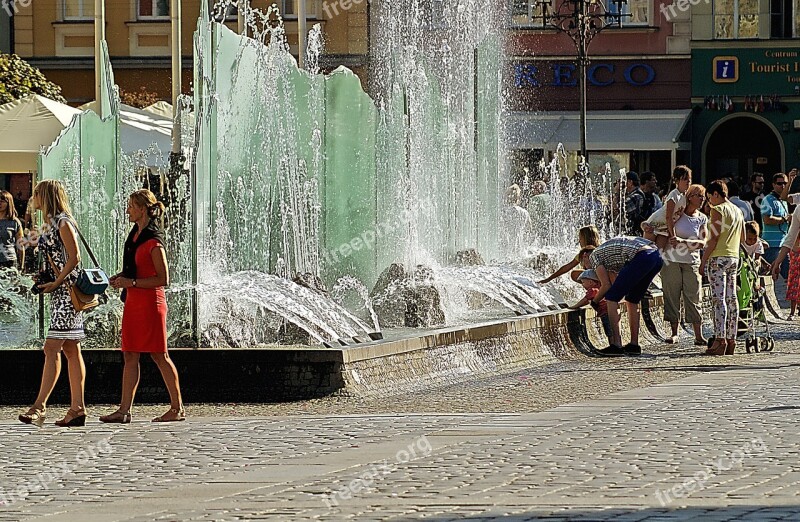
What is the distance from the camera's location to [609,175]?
129 feet

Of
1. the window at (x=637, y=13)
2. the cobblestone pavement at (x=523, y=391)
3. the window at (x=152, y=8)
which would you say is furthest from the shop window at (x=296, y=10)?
the cobblestone pavement at (x=523, y=391)

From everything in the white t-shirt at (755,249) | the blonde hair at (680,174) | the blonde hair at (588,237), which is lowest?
the white t-shirt at (755,249)

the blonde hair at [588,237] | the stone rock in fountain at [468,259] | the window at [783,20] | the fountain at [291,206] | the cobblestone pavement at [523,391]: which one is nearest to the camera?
the cobblestone pavement at [523,391]

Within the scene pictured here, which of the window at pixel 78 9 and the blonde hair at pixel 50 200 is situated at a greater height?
the window at pixel 78 9

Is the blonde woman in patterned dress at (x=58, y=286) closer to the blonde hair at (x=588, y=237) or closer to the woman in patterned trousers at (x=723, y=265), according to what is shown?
the woman in patterned trousers at (x=723, y=265)

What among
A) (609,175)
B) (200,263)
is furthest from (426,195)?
(609,175)

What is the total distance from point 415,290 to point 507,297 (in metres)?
1.88

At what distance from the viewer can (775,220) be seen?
22.4 m

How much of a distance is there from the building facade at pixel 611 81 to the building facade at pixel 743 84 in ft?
1.43

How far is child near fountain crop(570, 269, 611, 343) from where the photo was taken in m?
17.7

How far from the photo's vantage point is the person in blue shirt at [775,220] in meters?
22.4

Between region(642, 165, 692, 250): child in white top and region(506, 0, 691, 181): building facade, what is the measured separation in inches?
943

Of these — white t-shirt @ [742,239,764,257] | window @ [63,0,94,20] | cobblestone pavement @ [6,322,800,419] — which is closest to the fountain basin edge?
cobblestone pavement @ [6,322,800,419]

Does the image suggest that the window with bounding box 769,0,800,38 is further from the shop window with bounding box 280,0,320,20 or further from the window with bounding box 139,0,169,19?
the window with bounding box 139,0,169,19
